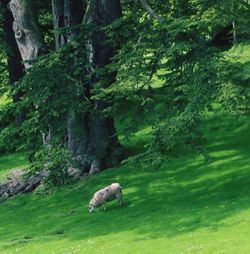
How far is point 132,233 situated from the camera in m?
23.7

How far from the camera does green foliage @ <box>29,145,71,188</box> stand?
94.9 ft

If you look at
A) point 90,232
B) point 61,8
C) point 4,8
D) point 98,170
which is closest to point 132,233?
point 90,232

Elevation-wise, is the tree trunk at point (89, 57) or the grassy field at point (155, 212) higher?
the tree trunk at point (89, 57)

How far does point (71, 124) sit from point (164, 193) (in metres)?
6.06

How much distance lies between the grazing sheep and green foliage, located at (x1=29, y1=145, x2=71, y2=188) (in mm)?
1657

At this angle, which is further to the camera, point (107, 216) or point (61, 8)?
point (61, 8)

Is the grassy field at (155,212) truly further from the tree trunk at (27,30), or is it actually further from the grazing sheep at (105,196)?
the tree trunk at (27,30)

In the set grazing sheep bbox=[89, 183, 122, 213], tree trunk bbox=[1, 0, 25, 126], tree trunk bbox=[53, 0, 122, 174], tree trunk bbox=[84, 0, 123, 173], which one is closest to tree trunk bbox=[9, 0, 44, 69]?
tree trunk bbox=[53, 0, 122, 174]

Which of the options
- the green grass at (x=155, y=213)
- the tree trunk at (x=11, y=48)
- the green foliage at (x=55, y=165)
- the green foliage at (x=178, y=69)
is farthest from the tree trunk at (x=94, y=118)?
the tree trunk at (x=11, y=48)

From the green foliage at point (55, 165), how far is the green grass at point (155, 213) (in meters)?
1.43

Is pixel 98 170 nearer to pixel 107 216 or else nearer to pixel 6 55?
pixel 107 216

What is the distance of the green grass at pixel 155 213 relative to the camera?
21.8 meters

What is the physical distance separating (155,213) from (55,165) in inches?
202

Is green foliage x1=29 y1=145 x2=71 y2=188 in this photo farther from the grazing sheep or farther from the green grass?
the grazing sheep
